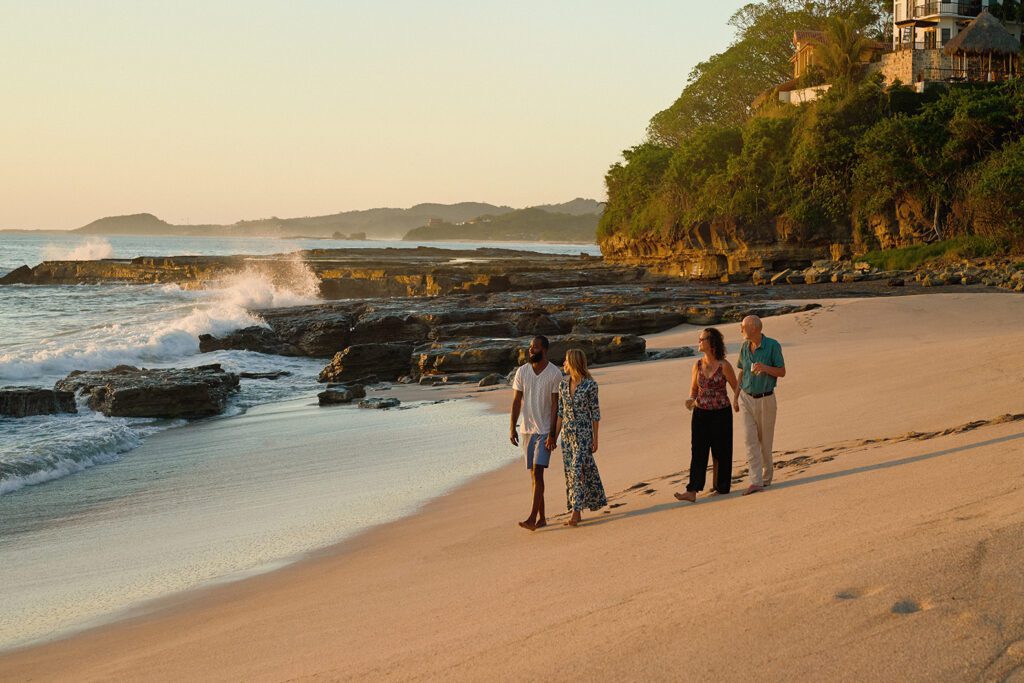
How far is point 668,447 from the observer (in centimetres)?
1108

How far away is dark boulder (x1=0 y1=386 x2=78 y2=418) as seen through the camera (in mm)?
16891

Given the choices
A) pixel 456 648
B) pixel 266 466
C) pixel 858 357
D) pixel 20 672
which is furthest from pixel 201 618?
pixel 858 357

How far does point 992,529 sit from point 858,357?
11.2m

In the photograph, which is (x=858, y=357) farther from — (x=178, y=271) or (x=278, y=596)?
(x=178, y=271)

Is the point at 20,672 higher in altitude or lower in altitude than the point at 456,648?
lower

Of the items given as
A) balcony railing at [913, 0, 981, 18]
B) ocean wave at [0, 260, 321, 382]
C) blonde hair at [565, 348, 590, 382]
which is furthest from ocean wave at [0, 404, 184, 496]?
balcony railing at [913, 0, 981, 18]

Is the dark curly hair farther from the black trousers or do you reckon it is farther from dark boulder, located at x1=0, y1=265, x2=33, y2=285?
dark boulder, located at x1=0, y1=265, x2=33, y2=285

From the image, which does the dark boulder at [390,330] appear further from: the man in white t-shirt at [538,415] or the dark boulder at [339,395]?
the man in white t-shirt at [538,415]

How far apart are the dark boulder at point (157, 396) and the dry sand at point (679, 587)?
30.7 ft

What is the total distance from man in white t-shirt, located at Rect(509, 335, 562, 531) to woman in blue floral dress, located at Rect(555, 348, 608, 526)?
0.30 ft

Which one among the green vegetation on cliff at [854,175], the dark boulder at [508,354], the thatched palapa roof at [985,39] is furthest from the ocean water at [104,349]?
the thatched palapa roof at [985,39]

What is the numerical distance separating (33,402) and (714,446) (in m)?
13.9

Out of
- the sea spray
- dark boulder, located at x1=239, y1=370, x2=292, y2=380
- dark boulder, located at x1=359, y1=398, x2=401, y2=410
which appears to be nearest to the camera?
the sea spray

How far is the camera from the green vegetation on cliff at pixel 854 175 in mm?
43719
